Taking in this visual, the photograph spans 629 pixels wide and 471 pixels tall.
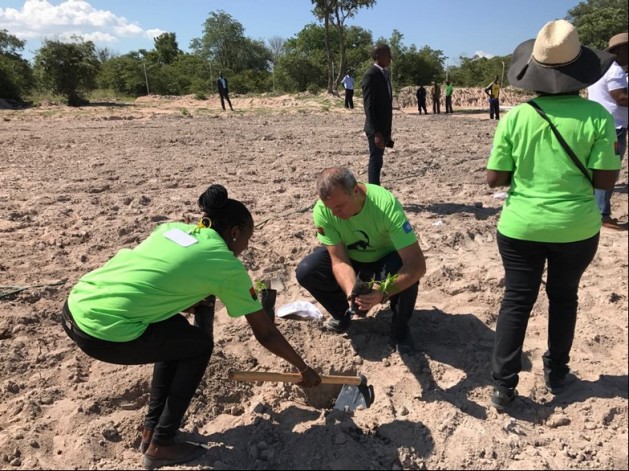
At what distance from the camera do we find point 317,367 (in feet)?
9.83

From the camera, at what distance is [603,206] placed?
461 cm

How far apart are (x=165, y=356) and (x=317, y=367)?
1.10 metres

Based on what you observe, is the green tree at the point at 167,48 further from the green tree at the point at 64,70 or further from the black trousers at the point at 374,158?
the black trousers at the point at 374,158

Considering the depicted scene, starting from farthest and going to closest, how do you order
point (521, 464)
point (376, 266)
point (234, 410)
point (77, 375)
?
point (376, 266), point (77, 375), point (234, 410), point (521, 464)

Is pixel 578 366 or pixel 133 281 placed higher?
pixel 133 281

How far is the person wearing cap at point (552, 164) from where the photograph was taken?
6.63ft

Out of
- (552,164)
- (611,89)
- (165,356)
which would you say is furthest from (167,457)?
(611,89)

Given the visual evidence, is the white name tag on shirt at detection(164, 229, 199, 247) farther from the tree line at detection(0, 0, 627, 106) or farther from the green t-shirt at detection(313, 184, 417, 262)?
the tree line at detection(0, 0, 627, 106)

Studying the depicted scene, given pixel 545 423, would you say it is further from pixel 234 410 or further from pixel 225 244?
pixel 225 244

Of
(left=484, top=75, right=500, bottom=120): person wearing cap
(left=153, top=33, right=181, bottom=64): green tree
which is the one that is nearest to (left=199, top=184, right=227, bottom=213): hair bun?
(left=484, top=75, right=500, bottom=120): person wearing cap

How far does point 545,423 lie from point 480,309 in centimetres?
106

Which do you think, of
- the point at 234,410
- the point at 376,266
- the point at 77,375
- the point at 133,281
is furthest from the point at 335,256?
the point at 77,375

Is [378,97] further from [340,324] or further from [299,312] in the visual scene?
[340,324]

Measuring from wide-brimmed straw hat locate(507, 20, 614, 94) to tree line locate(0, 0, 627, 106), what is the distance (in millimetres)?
22840
